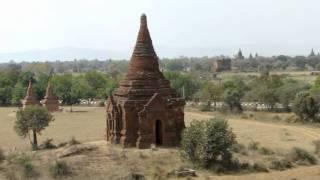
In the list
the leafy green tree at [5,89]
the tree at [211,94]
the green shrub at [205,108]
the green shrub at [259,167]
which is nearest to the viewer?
the green shrub at [259,167]

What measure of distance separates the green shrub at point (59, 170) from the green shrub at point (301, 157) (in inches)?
484

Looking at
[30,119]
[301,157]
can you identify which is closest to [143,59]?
[30,119]

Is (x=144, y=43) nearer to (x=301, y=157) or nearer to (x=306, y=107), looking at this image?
(x=301, y=157)

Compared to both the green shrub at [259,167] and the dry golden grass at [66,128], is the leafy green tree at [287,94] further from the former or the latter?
the green shrub at [259,167]

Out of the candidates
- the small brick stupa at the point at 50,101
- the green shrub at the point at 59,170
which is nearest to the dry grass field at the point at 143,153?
the green shrub at the point at 59,170

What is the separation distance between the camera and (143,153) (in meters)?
28.3

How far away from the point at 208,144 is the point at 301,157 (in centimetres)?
599

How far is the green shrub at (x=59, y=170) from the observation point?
24.3 meters

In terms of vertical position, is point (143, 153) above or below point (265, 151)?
above

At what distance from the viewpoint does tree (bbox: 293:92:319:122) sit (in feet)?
155

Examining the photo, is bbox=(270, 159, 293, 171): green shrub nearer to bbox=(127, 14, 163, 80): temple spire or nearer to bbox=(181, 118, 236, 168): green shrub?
bbox=(181, 118, 236, 168): green shrub

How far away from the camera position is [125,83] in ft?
103

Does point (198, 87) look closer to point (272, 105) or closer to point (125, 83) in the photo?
point (272, 105)

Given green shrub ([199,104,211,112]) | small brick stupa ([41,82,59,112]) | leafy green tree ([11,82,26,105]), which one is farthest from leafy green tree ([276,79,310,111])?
leafy green tree ([11,82,26,105])
